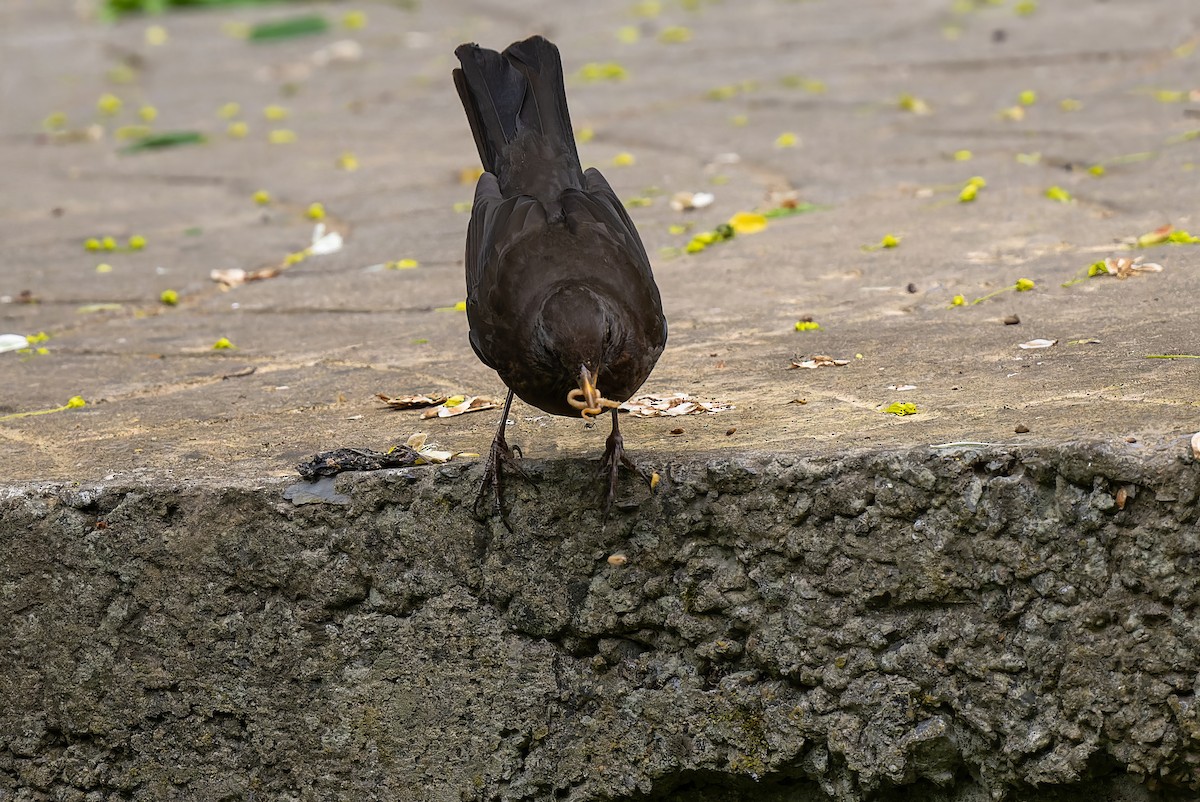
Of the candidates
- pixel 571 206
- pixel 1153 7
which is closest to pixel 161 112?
pixel 1153 7

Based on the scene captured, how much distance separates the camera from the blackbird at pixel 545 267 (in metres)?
3.03

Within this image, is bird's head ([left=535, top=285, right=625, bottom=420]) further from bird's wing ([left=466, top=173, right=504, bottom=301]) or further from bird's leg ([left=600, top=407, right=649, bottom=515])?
bird's wing ([left=466, top=173, right=504, bottom=301])

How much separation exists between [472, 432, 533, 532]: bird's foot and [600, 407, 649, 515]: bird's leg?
18cm

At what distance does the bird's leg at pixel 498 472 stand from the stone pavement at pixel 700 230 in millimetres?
203

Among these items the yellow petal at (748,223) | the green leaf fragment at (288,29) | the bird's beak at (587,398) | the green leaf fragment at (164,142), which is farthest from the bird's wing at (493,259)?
the green leaf fragment at (288,29)

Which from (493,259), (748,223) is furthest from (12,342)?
(748,223)

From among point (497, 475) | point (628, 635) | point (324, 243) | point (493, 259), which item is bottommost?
point (628, 635)

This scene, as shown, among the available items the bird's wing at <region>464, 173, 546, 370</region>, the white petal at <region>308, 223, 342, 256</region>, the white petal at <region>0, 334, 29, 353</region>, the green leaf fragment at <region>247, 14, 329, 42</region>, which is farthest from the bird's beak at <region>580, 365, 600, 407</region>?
the green leaf fragment at <region>247, 14, 329, 42</region>

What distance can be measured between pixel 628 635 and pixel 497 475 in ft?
1.47

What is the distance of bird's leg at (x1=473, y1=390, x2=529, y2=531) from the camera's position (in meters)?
3.13

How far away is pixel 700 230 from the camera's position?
5.56 m

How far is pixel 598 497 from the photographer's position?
313 centimetres

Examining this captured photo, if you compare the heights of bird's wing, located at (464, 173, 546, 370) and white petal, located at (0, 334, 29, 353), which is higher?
bird's wing, located at (464, 173, 546, 370)

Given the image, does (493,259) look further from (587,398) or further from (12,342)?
(12,342)
